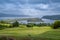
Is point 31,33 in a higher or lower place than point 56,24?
lower

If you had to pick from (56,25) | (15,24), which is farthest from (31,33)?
(56,25)

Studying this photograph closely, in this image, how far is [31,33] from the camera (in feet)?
7.54

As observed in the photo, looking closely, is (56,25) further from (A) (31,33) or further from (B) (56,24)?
(A) (31,33)

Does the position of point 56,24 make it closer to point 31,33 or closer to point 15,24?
point 31,33

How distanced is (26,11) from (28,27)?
0.98ft

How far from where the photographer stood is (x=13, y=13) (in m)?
2.40

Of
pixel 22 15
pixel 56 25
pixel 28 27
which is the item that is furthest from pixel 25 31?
pixel 56 25

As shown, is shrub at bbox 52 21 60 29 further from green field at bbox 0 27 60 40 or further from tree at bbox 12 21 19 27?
tree at bbox 12 21 19 27

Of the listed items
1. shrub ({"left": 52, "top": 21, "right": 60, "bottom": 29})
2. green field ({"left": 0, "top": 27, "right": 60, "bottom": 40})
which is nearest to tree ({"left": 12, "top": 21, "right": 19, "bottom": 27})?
green field ({"left": 0, "top": 27, "right": 60, "bottom": 40})

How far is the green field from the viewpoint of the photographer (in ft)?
7.38

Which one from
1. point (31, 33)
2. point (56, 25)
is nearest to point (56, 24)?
point (56, 25)

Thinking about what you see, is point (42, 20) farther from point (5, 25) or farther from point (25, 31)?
point (5, 25)

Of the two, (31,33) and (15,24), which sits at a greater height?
(15,24)

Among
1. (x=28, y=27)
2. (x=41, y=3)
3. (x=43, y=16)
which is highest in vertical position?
(x=41, y=3)
